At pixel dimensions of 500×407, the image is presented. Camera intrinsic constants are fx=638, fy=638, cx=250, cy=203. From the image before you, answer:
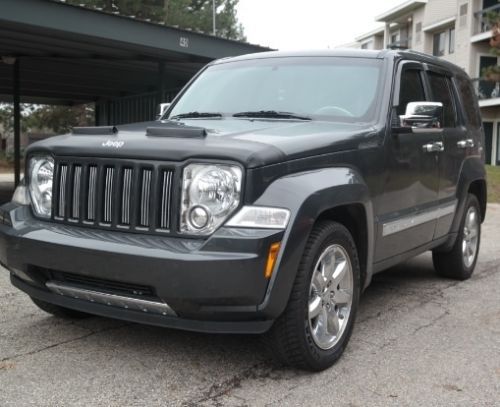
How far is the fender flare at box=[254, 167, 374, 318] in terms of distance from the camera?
320 cm

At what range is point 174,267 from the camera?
123 inches

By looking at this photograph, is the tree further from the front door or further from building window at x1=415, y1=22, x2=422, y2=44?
the front door

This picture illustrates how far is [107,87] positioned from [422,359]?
14695 mm

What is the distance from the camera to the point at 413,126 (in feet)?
15.3

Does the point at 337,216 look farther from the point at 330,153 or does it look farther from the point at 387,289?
the point at 387,289

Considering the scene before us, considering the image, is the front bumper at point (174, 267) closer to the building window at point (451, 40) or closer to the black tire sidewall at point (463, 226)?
the black tire sidewall at point (463, 226)

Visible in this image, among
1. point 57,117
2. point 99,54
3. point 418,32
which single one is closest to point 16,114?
point 99,54

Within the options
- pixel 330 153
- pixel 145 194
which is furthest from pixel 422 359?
pixel 145 194

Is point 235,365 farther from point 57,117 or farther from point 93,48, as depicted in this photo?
point 57,117

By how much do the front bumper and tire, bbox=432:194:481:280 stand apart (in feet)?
10.7

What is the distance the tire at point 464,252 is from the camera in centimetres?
597

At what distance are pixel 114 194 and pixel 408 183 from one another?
2254 mm

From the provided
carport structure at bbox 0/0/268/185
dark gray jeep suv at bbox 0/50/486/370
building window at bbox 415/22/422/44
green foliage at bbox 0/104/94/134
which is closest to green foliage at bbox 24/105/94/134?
green foliage at bbox 0/104/94/134

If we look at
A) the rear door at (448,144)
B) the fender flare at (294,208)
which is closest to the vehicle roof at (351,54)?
the rear door at (448,144)
